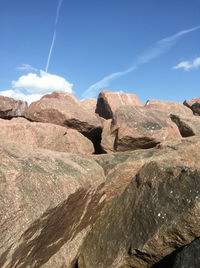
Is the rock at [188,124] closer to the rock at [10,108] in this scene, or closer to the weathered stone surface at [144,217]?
the weathered stone surface at [144,217]

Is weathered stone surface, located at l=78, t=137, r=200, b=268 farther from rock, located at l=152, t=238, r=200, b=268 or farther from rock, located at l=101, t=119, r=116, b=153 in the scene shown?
rock, located at l=101, t=119, r=116, b=153

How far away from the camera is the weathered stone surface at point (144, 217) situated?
98.5 inches

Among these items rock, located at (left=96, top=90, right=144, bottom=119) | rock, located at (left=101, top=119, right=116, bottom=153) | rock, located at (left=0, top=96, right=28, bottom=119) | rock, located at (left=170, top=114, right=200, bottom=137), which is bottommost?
rock, located at (left=101, top=119, right=116, bottom=153)

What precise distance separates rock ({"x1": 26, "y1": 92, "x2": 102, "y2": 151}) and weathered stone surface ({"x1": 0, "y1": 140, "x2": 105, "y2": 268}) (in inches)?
97.9

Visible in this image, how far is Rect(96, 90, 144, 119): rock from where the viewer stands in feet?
22.6

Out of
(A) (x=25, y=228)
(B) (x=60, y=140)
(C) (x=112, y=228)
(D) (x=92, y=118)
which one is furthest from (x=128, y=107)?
(A) (x=25, y=228)

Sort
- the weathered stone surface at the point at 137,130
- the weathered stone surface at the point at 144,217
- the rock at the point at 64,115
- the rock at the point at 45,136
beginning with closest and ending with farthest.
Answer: the weathered stone surface at the point at 144,217
the rock at the point at 45,136
the weathered stone surface at the point at 137,130
the rock at the point at 64,115

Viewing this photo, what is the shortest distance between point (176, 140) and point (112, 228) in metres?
2.06

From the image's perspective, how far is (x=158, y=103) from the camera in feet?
28.1

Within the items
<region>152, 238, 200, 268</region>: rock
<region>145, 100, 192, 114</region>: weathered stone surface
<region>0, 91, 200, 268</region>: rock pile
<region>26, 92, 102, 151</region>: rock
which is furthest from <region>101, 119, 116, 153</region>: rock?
<region>145, 100, 192, 114</region>: weathered stone surface

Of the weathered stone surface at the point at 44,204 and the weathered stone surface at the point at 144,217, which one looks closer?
the weathered stone surface at the point at 44,204

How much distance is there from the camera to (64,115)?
5555 mm

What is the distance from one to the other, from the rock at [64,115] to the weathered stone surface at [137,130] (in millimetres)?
930

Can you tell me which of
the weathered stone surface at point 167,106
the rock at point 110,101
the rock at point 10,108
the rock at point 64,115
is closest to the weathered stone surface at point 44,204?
the rock at point 64,115
